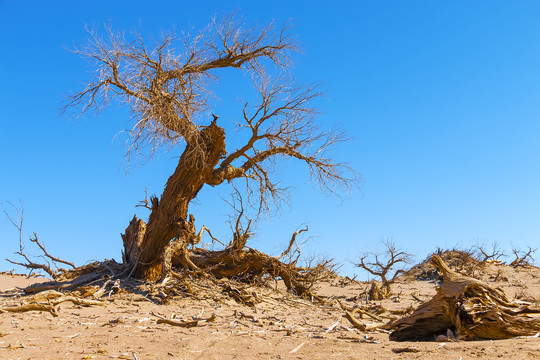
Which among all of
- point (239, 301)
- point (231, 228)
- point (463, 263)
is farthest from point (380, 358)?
point (463, 263)

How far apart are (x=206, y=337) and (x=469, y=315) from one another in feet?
11.0

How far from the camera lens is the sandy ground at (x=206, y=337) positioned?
495 cm

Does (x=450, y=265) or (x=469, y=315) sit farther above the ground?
(x=450, y=265)

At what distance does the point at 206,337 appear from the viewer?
5957mm

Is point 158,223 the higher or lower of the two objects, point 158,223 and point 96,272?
the higher

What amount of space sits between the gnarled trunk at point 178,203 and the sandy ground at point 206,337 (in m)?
1.45

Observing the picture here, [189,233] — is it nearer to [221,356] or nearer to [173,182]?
[173,182]

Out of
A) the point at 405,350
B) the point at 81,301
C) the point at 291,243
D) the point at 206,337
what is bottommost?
the point at 405,350

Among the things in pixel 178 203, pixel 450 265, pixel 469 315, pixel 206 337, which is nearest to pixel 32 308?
pixel 206 337

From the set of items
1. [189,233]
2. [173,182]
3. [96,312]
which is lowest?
[96,312]

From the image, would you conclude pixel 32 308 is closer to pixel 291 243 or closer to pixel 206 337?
pixel 206 337

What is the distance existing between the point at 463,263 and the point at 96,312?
11881 mm

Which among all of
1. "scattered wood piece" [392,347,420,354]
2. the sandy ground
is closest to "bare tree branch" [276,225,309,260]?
the sandy ground

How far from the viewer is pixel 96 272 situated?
11.0 m
